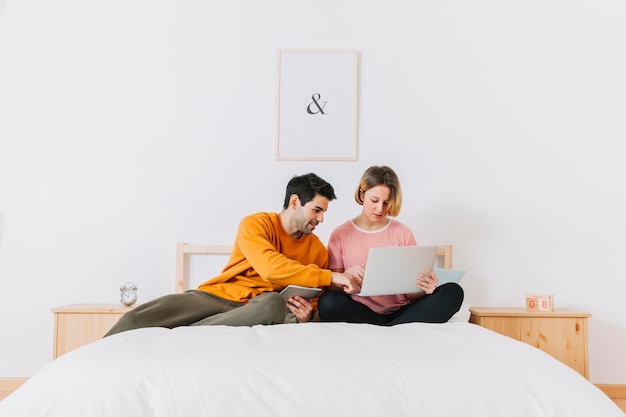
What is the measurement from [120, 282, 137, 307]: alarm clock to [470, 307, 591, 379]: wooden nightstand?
4.77ft

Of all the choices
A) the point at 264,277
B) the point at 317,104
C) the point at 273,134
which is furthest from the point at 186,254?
the point at 317,104

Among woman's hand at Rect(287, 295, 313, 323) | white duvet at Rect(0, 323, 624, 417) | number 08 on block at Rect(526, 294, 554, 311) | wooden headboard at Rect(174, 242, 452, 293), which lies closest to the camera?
white duvet at Rect(0, 323, 624, 417)

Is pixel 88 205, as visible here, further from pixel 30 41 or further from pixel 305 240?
pixel 305 240

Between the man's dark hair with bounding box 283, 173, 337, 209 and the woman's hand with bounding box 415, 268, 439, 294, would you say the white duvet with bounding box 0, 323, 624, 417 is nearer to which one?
the woman's hand with bounding box 415, 268, 439, 294

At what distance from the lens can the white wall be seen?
9.64ft

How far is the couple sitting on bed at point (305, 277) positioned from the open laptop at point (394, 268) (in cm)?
6

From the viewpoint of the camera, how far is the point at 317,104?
301cm

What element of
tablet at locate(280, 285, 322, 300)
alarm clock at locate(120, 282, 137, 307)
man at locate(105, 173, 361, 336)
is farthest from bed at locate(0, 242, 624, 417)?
alarm clock at locate(120, 282, 137, 307)

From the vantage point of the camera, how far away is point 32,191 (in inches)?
116

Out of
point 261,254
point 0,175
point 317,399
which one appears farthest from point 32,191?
point 317,399

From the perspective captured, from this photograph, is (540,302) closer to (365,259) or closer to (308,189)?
(365,259)

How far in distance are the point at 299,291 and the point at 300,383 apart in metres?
0.90

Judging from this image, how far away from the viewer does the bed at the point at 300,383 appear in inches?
47.4

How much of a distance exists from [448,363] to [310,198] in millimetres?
1157
